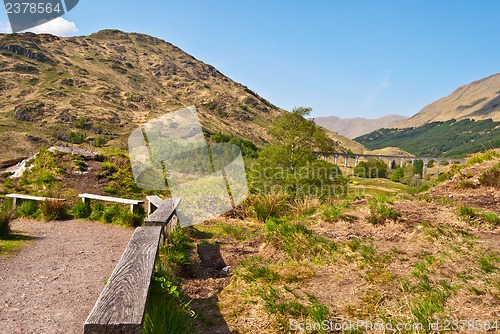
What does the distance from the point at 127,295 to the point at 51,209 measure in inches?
Result: 327

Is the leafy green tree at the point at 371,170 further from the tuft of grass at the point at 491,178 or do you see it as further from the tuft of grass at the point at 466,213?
the tuft of grass at the point at 466,213

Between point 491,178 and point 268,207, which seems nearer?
point 491,178

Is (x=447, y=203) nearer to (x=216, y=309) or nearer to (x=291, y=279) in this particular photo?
(x=291, y=279)

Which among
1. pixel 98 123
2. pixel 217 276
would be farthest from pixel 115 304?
pixel 98 123

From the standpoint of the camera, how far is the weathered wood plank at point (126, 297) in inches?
84.4

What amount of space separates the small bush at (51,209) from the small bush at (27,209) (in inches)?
18.2

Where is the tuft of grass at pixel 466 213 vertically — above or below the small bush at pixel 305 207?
above

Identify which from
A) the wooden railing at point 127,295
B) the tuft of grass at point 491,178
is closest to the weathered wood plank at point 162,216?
the wooden railing at point 127,295

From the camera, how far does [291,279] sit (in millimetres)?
4613

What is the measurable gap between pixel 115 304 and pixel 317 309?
2073 mm

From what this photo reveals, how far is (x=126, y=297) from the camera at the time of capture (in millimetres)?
2504

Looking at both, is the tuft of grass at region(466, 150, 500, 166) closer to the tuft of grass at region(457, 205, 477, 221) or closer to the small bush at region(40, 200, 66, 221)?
the tuft of grass at region(457, 205, 477, 221)

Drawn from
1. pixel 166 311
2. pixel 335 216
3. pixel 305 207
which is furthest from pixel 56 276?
pixel 305 207

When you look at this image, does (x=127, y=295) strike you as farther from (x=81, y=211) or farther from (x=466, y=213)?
(x=81, y=211)
